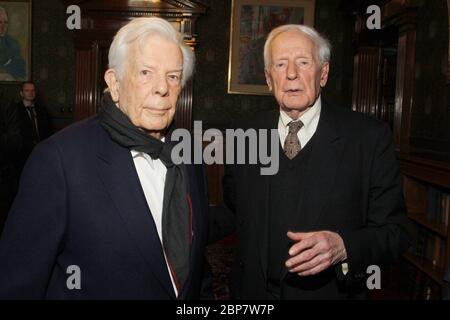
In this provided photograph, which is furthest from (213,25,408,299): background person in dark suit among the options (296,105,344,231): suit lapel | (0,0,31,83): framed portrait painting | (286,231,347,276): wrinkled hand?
(0,0,31,83): framed portrait painting

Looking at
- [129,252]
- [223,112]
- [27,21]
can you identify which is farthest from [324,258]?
[27,21]

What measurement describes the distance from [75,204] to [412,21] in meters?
4.88

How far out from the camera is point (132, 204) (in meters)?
1.53

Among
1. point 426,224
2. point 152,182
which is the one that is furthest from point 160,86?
point 426,224

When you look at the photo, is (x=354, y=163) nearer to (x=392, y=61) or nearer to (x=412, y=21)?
(x=412, y=21)

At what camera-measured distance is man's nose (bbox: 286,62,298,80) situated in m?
1.98

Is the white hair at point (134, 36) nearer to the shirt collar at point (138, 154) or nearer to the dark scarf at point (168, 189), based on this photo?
the dark scarf at point (168, 189)

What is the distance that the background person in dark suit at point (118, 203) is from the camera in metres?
1.44

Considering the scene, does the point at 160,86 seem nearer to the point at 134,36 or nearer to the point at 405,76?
the point at 134,36

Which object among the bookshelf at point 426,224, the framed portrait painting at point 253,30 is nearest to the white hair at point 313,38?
the bookshelf at point 426,224

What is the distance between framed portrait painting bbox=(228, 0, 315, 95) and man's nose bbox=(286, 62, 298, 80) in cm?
638

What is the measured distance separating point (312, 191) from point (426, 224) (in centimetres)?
289

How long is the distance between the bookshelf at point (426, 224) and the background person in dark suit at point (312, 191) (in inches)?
86.0

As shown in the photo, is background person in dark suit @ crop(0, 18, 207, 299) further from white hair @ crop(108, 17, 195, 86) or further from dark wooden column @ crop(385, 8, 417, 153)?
dark wooden column @ crop(385, 8, 417, 153)
